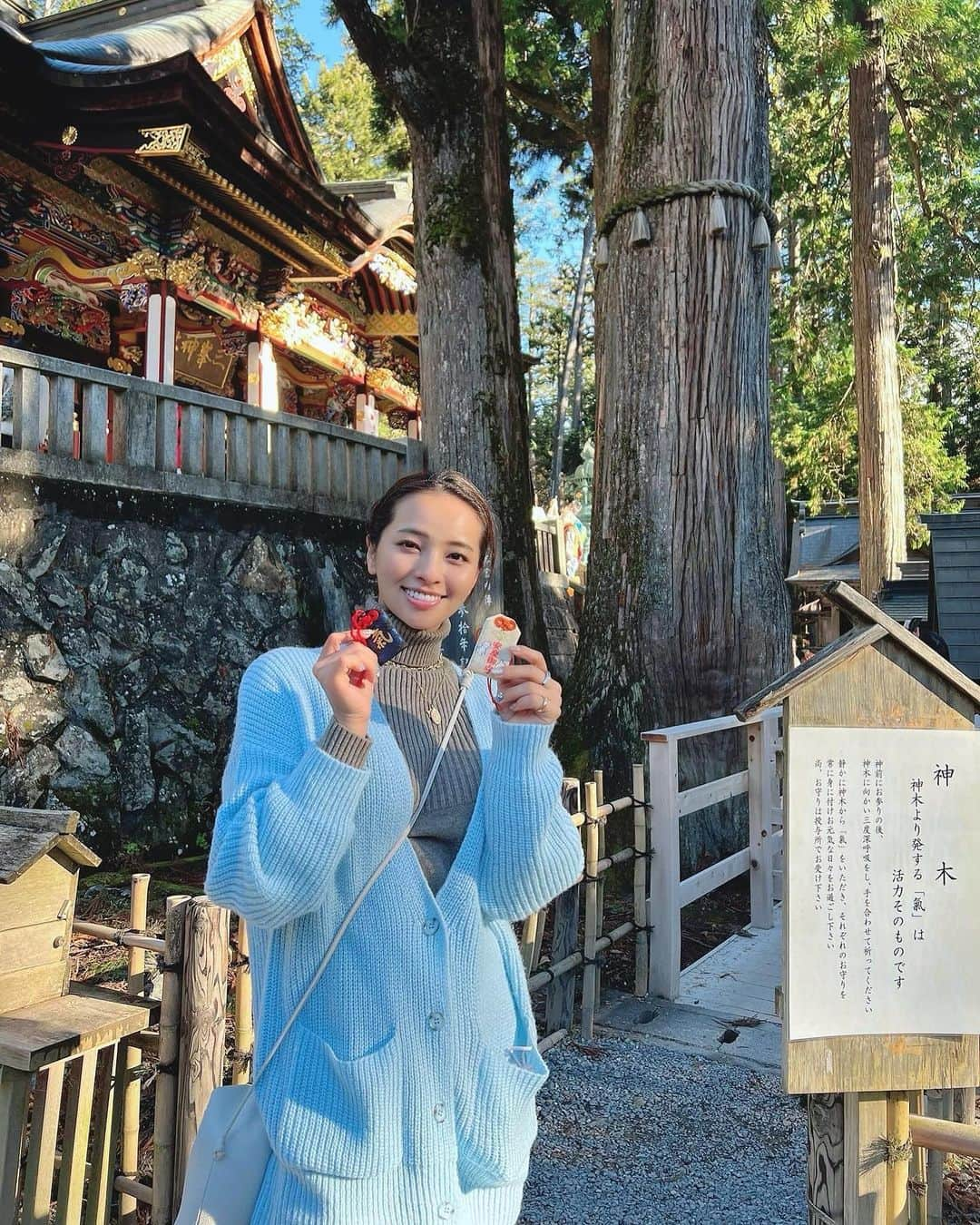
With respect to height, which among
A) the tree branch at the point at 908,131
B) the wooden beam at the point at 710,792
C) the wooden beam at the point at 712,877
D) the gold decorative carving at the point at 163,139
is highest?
the tree branch at the point at 908,131

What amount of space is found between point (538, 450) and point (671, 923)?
25559 millimetres

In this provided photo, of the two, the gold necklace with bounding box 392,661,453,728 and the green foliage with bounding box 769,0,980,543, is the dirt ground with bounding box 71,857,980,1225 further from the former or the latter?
the green foliage with bounding box 769,0,980,543

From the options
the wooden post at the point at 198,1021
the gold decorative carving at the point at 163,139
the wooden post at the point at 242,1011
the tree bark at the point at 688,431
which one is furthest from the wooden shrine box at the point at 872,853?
the gold decorative carving at the point at 163,139

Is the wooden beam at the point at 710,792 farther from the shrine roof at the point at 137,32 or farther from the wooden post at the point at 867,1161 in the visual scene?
the shrine roof at the point at 137,32

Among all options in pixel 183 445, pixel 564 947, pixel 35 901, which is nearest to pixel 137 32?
pixel 183 445

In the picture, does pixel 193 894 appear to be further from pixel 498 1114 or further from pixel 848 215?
pixel 848 215

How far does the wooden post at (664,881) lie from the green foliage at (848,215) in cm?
735

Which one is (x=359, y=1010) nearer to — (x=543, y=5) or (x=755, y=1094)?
(x=755, y=1094)

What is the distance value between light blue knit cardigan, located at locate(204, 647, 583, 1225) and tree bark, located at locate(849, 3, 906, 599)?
34.1 ft

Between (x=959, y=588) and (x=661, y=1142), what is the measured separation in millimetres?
6643

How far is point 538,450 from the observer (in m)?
28.8

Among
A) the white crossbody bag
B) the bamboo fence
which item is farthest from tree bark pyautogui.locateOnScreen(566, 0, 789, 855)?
the white crossbody bag

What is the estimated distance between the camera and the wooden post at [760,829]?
4.91m

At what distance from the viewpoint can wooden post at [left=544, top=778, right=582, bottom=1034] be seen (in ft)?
11.8
